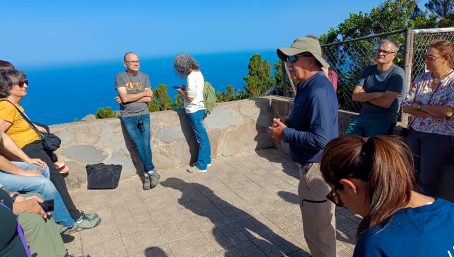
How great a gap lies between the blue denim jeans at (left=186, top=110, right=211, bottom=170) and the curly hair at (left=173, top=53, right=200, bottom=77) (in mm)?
652

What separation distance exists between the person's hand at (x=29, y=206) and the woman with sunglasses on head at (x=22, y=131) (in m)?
0.80

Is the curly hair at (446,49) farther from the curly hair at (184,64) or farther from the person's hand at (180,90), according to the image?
the person's hand at (180,90)

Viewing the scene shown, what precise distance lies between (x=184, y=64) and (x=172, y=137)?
4.10ft

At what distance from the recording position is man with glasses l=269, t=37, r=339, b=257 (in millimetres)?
2137

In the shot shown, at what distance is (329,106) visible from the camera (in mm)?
2145

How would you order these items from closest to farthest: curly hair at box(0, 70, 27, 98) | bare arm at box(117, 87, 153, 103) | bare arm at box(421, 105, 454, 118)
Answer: bare arm at box(421, 105, 454, 118) < curly hair at box(0, 70, 27, 98) < bare arm at box(117, 87, 153, 103)

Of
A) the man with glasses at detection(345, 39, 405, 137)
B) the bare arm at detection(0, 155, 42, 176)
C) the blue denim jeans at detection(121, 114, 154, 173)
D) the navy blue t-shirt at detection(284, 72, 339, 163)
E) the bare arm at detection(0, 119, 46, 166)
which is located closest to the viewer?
the navy blue t-shirt at detection(284, 72, 339, 163)

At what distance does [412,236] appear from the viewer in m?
0.99

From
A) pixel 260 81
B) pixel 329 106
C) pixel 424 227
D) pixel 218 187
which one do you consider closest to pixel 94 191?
pixel 218 187

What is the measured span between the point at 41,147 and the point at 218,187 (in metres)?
2.28

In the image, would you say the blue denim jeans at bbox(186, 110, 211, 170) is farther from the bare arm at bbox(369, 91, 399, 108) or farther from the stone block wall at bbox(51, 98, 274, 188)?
the bare arm at bbox(369, 91, 399, 108)

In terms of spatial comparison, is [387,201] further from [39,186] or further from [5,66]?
[5,66]

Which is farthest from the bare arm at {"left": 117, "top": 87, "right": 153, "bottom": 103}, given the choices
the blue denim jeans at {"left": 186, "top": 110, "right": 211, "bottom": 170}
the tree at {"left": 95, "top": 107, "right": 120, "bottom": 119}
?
the tree at {"left": 95, "top": 107, "right": 120, "bottom": 119}

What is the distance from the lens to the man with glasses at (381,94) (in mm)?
3277
